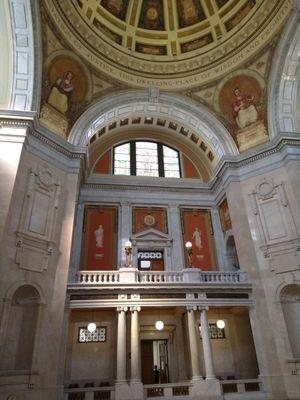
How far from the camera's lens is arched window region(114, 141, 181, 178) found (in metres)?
17.8

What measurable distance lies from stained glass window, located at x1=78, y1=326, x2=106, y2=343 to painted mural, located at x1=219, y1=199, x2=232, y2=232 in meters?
7.86

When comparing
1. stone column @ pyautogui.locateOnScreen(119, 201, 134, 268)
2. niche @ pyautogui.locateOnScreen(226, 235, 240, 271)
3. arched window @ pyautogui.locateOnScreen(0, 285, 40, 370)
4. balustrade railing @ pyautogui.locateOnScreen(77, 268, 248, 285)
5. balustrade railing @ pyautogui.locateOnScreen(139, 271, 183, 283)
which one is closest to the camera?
arched window @ pyautogui.locateOnScreen(0, 285, 40, 370)

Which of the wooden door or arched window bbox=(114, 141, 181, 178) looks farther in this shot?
arched window bbox=(114, 141, 181, 178)

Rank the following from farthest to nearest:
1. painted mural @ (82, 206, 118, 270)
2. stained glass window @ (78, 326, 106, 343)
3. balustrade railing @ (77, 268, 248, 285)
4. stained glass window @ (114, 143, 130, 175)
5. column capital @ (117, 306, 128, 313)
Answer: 1. stained glass window @ (114, 143, 130, 175)
2. painted mural @ (82, 206, 118, 270)
3. stained glass window @ (78, 326, 106, 343)
4. balustrade railing @ (77, 268, 248, 285)
5. column capital @ (117, 306, 128, 313)

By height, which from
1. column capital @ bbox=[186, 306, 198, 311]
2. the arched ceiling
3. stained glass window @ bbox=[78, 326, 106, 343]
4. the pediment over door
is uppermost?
the arched ceiling

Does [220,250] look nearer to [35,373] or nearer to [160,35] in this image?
[35,373]

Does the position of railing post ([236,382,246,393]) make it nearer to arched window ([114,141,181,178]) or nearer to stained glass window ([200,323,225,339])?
stained glass window ([200,323,225,339])

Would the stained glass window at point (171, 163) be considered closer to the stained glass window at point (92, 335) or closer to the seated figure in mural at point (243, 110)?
the seated figure in mural at point (243, 110)

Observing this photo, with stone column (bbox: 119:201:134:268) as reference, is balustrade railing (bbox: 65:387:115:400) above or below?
below

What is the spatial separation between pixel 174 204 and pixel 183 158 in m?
3.45

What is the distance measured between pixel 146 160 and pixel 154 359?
34.8 feet

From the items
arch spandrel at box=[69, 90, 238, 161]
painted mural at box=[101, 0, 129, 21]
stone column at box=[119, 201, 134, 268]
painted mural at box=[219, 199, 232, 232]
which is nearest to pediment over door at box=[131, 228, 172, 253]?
stone column at box=[119, 201, 134, 268]

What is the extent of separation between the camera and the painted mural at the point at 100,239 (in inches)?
586

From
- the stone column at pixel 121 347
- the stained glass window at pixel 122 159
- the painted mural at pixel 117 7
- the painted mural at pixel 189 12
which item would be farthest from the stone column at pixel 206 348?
the painted mural at pixel 117 7
